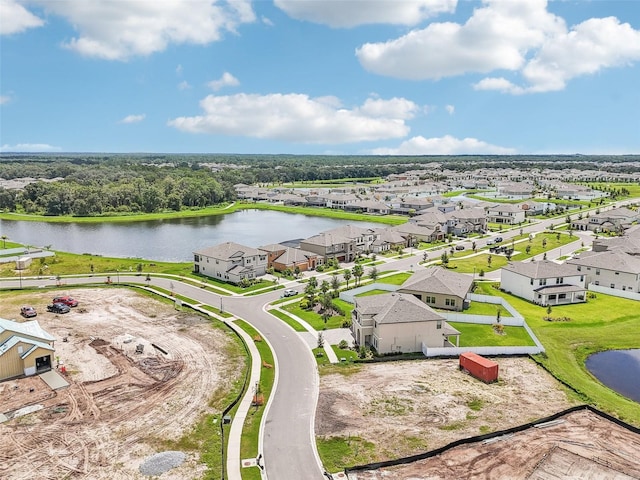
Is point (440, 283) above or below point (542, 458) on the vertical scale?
above

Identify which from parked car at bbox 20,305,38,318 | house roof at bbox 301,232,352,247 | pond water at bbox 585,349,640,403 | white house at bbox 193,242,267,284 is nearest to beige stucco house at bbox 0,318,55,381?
parked car at bbox 20,305,38,318

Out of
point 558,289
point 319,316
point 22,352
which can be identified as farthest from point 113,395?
point 558,289

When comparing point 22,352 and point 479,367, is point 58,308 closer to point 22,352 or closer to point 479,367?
point 22,352

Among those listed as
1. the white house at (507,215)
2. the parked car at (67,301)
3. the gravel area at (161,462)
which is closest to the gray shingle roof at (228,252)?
the parked car at (67,301)

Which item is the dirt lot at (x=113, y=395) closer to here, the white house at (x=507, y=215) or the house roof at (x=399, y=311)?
the house roof at (x=399, y=311)

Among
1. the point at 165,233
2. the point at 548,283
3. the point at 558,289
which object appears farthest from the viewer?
the point at 165,233

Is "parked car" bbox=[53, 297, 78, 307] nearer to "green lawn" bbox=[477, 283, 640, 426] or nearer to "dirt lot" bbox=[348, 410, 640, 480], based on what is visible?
"dirt lot" bbox=[348, 410, 640, 480]
